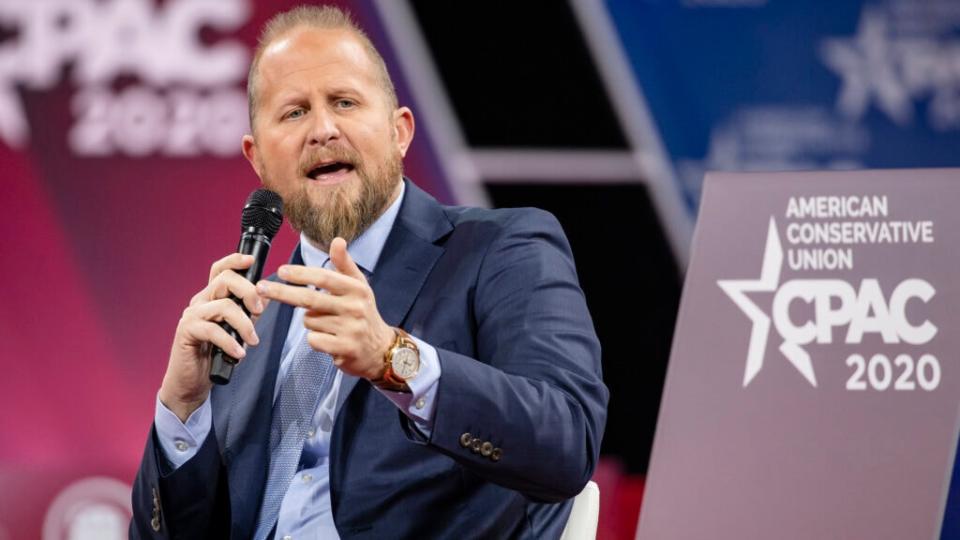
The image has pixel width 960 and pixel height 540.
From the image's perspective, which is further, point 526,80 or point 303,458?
point 526,80

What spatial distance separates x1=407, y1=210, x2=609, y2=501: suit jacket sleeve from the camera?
5.45ft

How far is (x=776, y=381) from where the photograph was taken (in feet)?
10.2

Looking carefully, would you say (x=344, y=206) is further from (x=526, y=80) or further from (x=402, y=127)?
(x=526, y=80)

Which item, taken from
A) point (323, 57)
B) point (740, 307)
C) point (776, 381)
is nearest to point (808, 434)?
point (776, 381)

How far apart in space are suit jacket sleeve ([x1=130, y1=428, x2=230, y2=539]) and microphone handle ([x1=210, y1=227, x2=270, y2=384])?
0.27 meters

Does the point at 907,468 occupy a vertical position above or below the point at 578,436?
above

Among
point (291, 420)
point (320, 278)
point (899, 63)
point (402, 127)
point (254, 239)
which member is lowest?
point (291, 420)

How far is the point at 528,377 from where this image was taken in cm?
177

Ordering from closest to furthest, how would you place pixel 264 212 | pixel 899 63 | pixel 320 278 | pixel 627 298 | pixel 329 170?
pixel 320 278, pixel 264 212, pixel 329 170, pixel 899 63, pixel 627 298

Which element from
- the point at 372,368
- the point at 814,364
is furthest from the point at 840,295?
the point at 372,368

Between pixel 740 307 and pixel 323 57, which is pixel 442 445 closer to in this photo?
pixel 323 57

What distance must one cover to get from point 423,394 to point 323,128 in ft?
1.95

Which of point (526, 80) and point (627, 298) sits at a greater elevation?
point (526, 80)

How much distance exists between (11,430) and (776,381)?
8.63 ft
